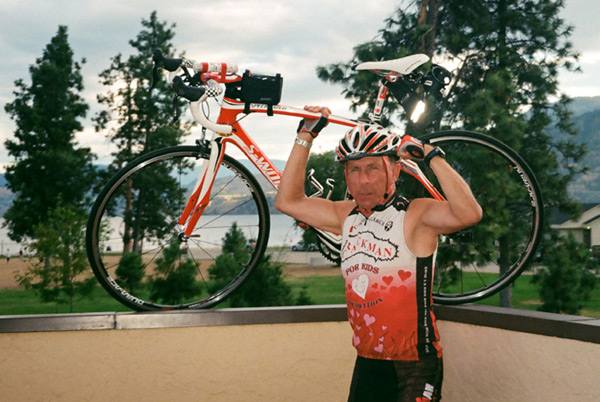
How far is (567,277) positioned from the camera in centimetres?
1055

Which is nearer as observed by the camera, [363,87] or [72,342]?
[72,342]

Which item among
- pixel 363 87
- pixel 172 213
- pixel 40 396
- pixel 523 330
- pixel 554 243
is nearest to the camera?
pixel 523 330

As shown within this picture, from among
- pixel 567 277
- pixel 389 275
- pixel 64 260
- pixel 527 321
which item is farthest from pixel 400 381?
pixel 64 260

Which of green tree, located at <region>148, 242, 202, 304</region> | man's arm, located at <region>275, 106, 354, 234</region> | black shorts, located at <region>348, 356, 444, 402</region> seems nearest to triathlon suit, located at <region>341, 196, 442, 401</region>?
black shorts, located at <region>348, 356, 444, 402</region>

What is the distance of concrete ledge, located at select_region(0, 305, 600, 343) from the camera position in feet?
8.75

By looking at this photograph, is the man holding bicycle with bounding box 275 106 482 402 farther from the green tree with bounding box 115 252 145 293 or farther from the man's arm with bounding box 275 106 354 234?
the green tree with bounding box 115 252 145 293

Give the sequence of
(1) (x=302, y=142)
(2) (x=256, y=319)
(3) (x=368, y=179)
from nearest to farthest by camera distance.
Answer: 1. (3) (x=368, y=179)
2. (1) (x=302, y=142)
3. (2) (x=256, y=319)

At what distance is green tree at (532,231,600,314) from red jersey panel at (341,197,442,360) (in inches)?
365

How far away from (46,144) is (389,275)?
28.0 m

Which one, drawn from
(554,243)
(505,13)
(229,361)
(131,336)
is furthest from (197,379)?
(505,13)

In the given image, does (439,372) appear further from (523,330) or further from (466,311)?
(466,311)

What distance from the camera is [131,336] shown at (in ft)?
10.1

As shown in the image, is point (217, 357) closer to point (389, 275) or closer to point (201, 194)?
point (201, 194)

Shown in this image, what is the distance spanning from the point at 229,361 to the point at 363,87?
23.7 ft
